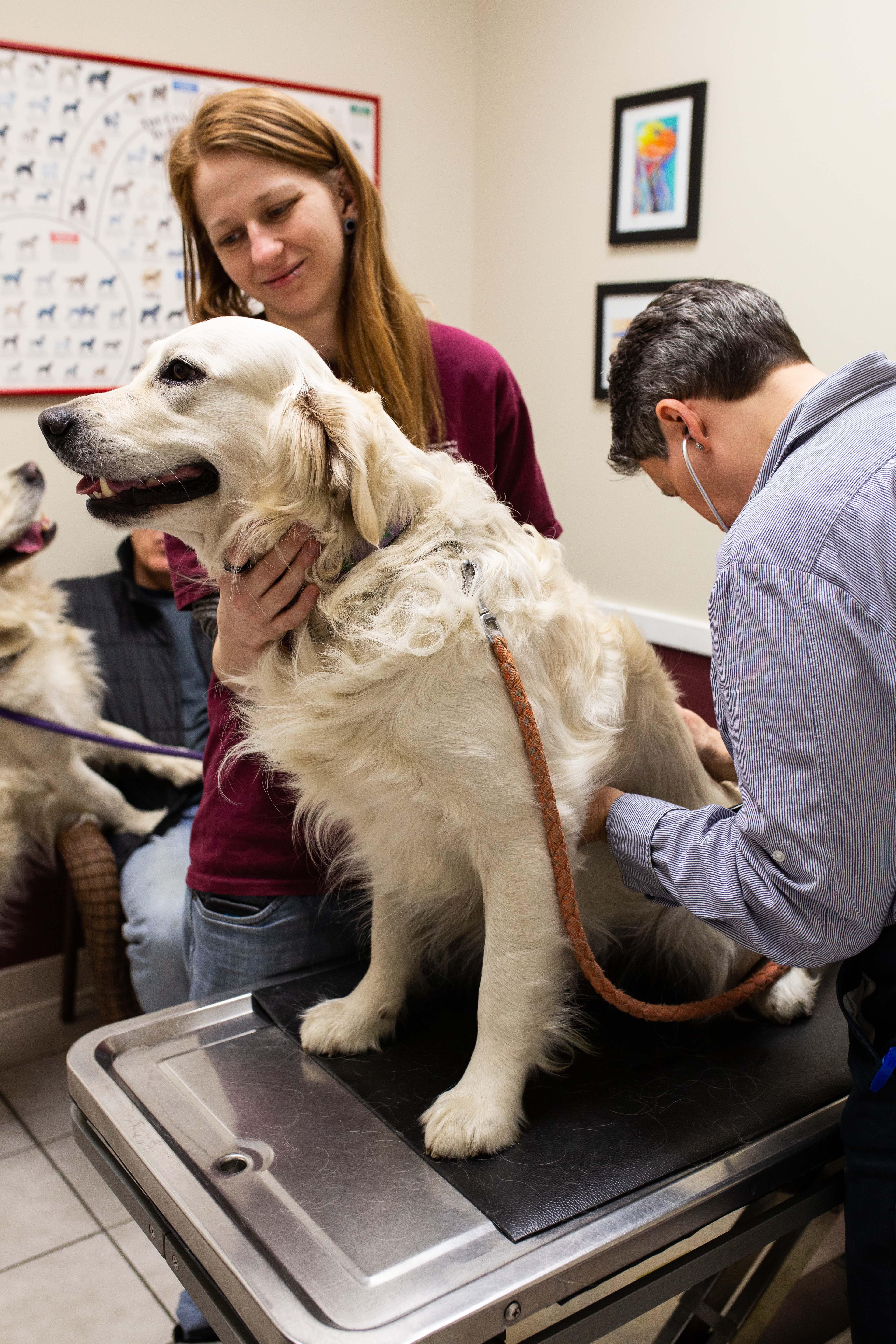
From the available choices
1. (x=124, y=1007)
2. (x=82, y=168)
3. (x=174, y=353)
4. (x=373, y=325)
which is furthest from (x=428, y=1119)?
(x=82, y=168)

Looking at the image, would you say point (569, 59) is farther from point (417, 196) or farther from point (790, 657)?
point (790, 657)

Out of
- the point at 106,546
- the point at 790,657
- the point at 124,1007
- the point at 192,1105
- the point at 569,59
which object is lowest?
the point at 124,1007

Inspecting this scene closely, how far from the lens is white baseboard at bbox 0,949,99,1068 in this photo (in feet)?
10.4

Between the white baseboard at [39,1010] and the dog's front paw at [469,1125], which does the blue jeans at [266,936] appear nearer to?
the dog's front paw at [469,1125]

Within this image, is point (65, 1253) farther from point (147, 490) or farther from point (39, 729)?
point (147, 490)

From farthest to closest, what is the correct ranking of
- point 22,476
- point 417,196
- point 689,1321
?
point 417,196 → point 22,476 → point 689,1321

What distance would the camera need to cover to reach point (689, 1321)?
1553 millimetres

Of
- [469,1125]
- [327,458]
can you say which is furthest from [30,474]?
[469,1125]

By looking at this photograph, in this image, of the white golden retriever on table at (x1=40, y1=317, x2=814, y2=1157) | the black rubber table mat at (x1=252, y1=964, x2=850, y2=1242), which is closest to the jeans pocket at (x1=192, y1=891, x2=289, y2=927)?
the black rubber table mat at (x1=252, y1=964, x2=850, y2=1242)

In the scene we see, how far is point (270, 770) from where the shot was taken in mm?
1493

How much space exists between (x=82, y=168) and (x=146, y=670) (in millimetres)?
1524

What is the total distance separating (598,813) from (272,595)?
0.50 metres

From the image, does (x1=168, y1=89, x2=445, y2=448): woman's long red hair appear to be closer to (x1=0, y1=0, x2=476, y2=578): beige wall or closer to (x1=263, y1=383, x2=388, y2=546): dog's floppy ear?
(x1=263, y1=383, x2=388, y2=546): dog's floppy ear

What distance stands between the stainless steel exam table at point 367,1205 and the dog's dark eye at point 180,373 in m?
0.91
